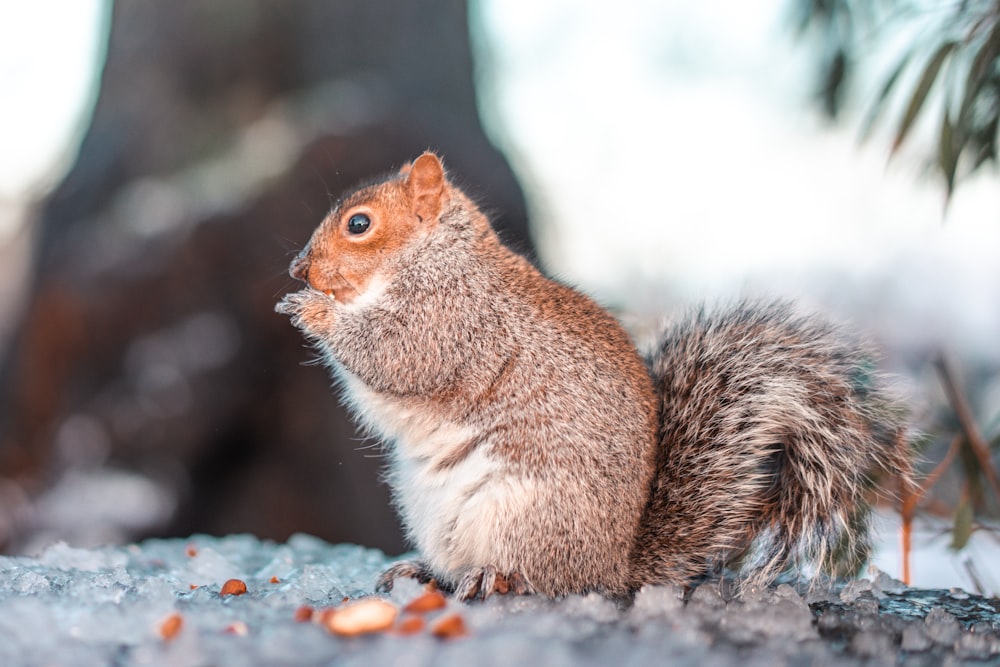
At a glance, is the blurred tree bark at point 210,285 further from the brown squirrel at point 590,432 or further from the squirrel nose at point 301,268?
the brown squirrel at point 590,432

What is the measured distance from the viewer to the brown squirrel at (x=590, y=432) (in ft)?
4.09

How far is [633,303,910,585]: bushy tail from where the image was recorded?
130 cm

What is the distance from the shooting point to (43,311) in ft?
11.0

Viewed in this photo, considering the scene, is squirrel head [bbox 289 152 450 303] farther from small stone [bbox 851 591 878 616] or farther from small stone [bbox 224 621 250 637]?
small stone [bbox 851 591 878 616]

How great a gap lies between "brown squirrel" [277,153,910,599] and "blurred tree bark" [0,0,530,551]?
6.27ft

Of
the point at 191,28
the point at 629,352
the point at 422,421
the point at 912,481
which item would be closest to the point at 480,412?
the point at 422,421

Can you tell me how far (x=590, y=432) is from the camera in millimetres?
1280

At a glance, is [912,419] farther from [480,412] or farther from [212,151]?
[212,151]

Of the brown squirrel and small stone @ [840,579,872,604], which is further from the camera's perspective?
small stone @ [840,579,872,604]

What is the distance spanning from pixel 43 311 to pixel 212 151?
3.19ft

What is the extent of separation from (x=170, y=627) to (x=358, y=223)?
0.82 m

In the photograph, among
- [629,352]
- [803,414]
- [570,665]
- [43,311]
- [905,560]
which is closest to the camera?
[570,665]

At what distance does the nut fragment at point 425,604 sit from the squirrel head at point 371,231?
0.63 meters

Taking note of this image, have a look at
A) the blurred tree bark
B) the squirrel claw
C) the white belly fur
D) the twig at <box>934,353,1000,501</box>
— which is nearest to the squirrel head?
the white belly fur
